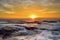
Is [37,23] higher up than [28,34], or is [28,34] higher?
[37,23]

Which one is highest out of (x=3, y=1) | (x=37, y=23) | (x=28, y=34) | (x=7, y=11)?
(x=3, y=1)

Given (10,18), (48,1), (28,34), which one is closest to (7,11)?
(10,18)

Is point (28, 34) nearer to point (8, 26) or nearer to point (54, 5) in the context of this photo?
point (8, 26)

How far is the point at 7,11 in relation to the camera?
4.03ft

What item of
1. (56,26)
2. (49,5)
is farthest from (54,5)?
(56,26)

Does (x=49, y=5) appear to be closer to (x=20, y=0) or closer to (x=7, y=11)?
(x=20, y=0)

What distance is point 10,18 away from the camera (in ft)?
3.97

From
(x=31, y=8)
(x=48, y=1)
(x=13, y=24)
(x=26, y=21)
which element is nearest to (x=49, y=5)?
(x=48, y=1)

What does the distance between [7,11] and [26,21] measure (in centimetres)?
24

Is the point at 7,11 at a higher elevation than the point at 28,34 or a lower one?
higher

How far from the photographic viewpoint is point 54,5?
47.8 inches

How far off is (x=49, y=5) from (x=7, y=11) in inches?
18.2

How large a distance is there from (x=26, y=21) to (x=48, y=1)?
0.33m

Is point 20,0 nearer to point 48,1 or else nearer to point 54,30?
A: point 48,1
